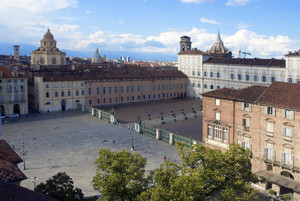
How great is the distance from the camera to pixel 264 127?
29.3 metres

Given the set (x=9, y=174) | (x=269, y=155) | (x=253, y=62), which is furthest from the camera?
(x=253, y=62)

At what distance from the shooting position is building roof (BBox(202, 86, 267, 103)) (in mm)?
30753

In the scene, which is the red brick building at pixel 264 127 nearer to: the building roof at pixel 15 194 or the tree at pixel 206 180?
the tree at pixel 206 180

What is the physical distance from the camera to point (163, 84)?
8138 cm

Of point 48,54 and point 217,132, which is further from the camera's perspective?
point 48,54

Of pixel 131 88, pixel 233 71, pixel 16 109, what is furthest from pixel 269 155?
pixel 233 71

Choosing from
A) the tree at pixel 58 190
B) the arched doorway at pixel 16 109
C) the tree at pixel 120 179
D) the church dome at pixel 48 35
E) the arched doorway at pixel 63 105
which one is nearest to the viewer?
the tree at pixel 120 179

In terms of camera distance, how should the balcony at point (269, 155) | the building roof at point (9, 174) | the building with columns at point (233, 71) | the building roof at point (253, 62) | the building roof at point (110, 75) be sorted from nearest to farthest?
the building roof at point (9, 174), the balcony at point (269, 155), the building with columns at point (233, 71), the building roof at point (110, 75), the building roof at point (253, 62)

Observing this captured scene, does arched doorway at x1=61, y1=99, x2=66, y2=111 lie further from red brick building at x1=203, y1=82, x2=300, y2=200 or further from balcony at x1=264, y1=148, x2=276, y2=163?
balcony at x1=264, y1=148, x2=276, y2=163

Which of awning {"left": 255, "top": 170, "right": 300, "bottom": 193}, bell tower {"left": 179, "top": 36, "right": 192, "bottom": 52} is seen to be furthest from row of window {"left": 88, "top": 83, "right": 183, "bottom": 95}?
awning {"left": 255, "top": 170, "right": 300, "bottom": 193}

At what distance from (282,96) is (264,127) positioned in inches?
120

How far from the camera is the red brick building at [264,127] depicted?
89.6ft

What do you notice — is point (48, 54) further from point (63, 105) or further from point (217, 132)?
point (217, 132)

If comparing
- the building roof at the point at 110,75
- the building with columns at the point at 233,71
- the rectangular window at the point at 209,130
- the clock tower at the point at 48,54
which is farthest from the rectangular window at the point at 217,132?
the clock tower at the point at 48,54
